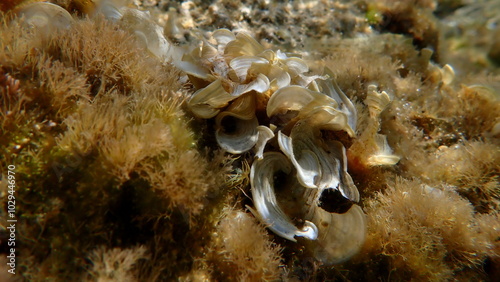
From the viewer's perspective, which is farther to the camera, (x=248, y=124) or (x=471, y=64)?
(x=471, y=64)

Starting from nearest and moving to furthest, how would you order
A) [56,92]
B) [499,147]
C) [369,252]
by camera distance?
[56,92] < [369,252] < [499,147]

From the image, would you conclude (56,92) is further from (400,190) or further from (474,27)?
(474,27)

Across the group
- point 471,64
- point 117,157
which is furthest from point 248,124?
point 471,64

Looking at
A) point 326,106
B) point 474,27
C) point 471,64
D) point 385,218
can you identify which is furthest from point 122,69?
point 474,27

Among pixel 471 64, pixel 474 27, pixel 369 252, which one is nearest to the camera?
pixel 369 252

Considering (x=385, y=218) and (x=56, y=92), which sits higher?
(x=56, y=92)

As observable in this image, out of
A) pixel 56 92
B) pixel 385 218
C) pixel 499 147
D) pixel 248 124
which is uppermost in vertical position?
pixel 56 92

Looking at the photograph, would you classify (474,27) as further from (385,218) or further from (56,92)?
(56,92)
